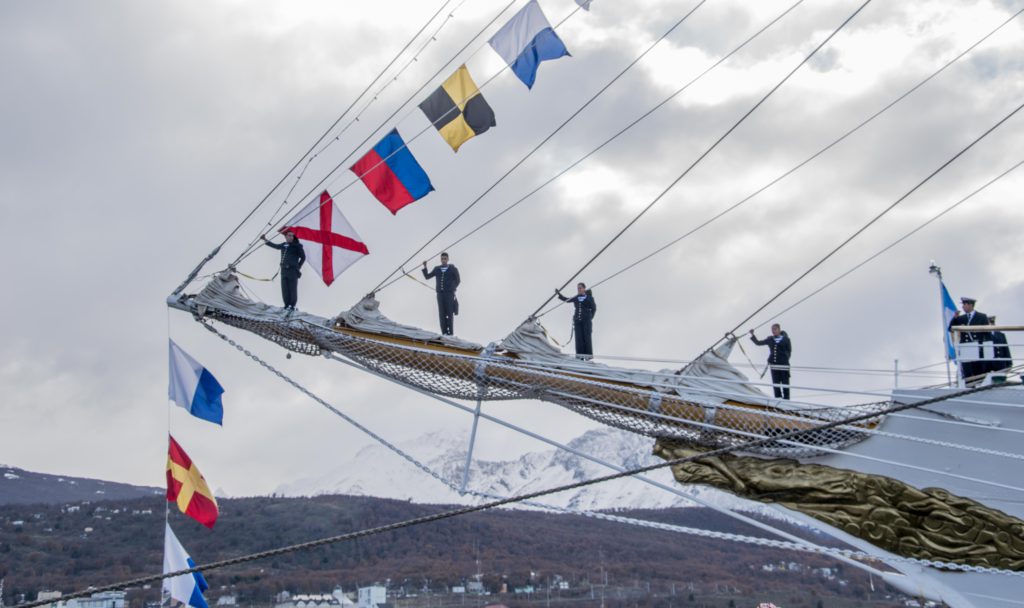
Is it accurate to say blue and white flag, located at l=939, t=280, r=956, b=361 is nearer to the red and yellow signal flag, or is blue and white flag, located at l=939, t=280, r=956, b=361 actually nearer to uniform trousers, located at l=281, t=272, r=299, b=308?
uniform trousers, located at l=281, t=272, r=299, b=308

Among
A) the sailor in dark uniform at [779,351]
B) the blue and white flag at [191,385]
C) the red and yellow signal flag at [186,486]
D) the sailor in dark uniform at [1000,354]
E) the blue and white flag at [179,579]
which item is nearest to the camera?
the sailor in dark uniform at [1000,354]

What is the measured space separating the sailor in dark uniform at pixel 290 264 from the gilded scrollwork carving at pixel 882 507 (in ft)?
13.8

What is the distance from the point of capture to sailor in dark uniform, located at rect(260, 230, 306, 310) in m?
10.7

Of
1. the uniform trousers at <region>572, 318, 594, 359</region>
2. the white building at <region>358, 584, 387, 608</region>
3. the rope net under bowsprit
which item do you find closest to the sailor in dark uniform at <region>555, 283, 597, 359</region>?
the uniform trousers at <region>572, 318, 594, 359</region>

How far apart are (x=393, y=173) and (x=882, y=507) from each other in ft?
18.7

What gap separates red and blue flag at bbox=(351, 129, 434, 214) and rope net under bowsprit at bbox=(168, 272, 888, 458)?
53.6 inches

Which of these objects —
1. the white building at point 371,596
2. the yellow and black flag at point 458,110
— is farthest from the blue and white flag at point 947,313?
the white building at point 371,596

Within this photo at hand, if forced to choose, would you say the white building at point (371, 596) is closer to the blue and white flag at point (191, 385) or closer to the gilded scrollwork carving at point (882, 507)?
the blue and white flag at point (191, 385)

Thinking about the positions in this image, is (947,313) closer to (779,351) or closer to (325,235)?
(779,351)

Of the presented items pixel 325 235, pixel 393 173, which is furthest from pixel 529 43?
pixel 325 235

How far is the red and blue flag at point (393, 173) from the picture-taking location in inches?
436

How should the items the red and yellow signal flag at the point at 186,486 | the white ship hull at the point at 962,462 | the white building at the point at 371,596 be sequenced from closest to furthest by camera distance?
the white ship hull at the point at 962,462 < the red and yellow signal flag at the point at 186,486 < the white building at the point at 371,596

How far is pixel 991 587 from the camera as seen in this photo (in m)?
8.26

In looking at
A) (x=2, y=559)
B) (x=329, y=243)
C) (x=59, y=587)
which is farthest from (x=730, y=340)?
(x=2, y=559)
